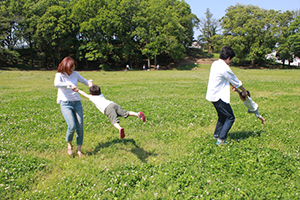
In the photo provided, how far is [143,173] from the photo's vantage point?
5531 millimetres

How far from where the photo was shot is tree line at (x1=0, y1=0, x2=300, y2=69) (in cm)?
6081

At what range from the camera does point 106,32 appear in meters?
61.7

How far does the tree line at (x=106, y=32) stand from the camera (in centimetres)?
6081

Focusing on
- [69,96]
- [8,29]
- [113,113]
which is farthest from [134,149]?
[8,29]

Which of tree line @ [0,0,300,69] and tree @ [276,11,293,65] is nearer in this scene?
tree line @ [0,0,300,69]

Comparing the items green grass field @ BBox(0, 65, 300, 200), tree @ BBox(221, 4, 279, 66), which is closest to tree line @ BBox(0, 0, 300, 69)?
tree @ BBox(221, 4, 279, 66)

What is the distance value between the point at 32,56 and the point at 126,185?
245 feet

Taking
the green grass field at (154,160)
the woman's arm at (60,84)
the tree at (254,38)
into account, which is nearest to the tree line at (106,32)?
the tree at (254,38)

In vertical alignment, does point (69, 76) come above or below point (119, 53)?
below

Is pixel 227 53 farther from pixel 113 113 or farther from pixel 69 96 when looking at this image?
pixel 69 96

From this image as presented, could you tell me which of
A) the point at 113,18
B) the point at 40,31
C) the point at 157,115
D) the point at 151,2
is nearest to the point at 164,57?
the point at 151,2

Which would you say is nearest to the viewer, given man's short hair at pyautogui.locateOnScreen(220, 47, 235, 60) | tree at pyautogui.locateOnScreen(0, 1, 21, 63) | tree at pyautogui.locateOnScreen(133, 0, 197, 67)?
man's short hair at pyautogui.locateOnScreen(220, 47, 235, 60)

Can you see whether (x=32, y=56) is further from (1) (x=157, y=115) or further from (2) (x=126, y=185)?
(2) (x=126, y=185)

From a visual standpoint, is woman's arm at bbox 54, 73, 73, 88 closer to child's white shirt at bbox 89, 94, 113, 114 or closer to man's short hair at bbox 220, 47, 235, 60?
child's white shirt at bbox 89, 94, 113, 114
